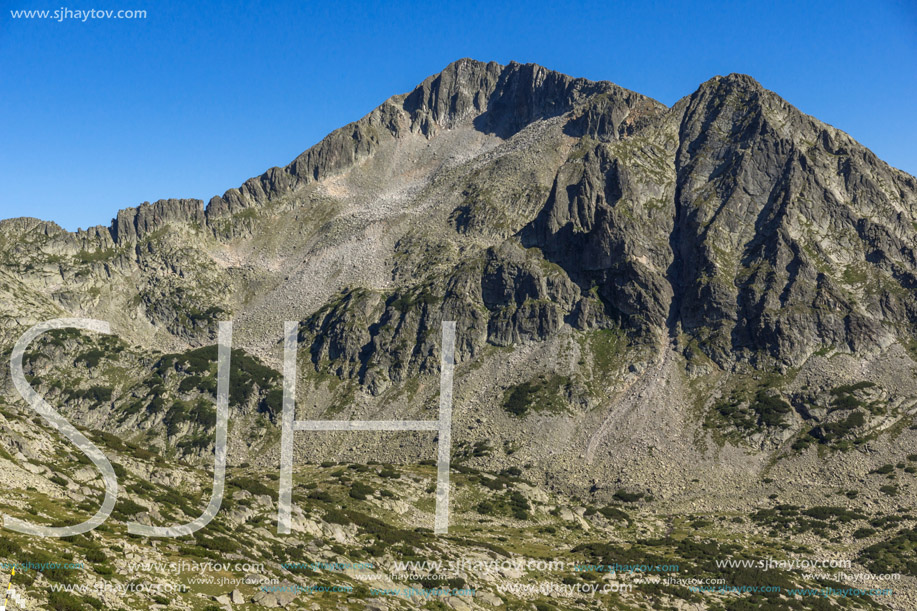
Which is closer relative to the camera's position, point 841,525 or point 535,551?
point 535,551

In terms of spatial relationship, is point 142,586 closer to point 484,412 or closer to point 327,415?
point 484,412

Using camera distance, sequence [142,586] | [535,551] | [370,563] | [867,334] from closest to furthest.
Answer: [142,586] < [370,563] < [535,551] < [867,334]

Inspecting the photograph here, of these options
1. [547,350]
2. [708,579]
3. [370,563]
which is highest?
[547,350]

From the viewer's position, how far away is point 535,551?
86000mm

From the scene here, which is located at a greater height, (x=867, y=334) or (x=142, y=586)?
(x=867, y=334)

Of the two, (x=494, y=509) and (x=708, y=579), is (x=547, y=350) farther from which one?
(x=708, y=579)

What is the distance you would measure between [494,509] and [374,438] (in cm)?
6380

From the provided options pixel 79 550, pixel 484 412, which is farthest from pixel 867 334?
pixel 79 550

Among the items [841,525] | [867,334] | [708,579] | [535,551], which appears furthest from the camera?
[867,334]

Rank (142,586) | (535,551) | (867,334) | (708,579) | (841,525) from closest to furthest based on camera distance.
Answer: (142,586), (708,579), (535,551), (841,525), (867,334)

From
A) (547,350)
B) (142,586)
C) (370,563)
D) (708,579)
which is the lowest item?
(708,579)

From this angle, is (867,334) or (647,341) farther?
(647,341)

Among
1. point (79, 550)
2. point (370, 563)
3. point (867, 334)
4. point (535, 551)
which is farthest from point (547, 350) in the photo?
point (79, 550)

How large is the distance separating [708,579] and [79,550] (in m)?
69.0
